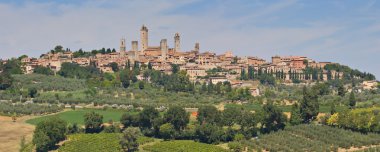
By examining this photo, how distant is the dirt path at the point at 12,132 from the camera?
187 ft

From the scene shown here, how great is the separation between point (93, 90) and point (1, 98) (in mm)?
16214

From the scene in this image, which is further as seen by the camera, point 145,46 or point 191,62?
point 145,46

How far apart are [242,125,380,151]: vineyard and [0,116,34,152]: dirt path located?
1029 inches

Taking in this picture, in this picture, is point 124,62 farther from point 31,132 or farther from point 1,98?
point 31,132

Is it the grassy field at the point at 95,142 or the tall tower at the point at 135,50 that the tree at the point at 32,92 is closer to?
the grassy field at the point at 95,142

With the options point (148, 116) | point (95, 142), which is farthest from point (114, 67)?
point (95, 142)

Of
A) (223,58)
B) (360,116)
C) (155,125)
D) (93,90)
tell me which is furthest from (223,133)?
(223,58)

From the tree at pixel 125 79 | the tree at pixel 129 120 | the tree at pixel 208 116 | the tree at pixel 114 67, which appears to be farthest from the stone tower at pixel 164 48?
the tree at pixel 208 116

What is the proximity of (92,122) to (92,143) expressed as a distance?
718 centimetres

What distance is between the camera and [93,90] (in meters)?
92.8

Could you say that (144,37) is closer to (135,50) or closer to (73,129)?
(135,50)

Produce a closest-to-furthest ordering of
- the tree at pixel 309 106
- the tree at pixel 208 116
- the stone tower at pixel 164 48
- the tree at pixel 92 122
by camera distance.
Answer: the tree at pixel 208 116
the tree at pixel 92 122
the tree at pixel 309 106
the stone tower at pixel 164 48

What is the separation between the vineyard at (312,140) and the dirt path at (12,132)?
26.1 metres

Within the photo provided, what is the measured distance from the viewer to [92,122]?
63.3 meters
